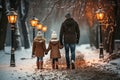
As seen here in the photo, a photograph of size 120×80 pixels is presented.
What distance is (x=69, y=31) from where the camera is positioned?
55.2 ft

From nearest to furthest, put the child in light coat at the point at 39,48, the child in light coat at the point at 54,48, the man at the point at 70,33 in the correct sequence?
1. the man at the point at 70,33
2. the child in light coat at the point at 54,48
3. the child in light coat at the point at 39,48

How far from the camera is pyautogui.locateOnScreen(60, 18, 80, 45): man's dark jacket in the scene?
659 inches

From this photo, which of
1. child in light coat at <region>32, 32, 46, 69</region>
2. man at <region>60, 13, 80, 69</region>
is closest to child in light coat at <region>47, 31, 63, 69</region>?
child in light coat at <region>32, 32, 46, 69</region>

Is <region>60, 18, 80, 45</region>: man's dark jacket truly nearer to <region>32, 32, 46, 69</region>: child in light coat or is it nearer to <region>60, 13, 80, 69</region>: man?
<region>60, 13, 80, 69</region>: man

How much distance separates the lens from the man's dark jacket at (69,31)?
659 inches

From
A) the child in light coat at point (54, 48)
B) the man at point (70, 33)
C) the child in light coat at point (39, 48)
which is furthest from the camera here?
the child in light coat at point (39, 48)

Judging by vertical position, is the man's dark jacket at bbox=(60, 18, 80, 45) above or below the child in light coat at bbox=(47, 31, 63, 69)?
above

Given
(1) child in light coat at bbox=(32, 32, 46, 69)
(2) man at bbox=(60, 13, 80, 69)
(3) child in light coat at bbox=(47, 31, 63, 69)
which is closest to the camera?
(2) man at bbox=(60, 13, 80, 69)

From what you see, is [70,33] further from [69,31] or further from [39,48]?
[39,48]

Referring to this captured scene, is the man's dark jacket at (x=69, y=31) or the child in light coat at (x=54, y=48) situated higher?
the man's dark jacket at (x=69, y=31)

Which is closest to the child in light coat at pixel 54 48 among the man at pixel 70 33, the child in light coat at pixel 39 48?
the child in light coat at pixel 39 48

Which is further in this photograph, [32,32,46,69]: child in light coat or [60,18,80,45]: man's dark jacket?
[32,32,46,69]: child in light coat

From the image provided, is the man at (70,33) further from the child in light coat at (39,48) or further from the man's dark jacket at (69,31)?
the child in light coat at (39,48)

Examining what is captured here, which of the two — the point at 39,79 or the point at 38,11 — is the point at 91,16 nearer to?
the point at 38,11
